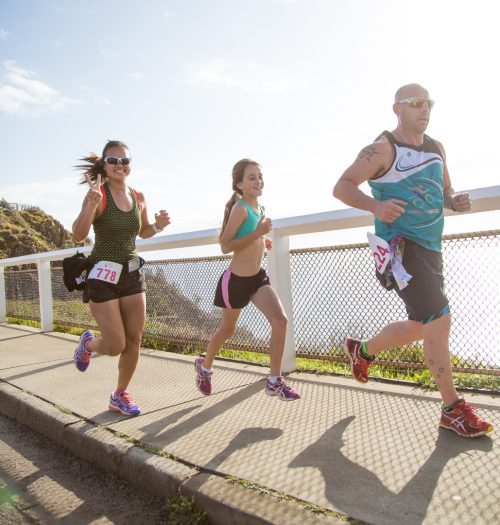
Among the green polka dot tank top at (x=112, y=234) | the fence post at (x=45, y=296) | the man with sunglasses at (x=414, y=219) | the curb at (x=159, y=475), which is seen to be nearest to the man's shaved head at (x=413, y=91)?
the man with sunglasses at (x=414, y=219)

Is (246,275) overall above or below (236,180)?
below

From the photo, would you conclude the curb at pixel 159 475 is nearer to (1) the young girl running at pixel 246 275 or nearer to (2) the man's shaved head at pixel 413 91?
(1) the young girl running at pixel 246 275

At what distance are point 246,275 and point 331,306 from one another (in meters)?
1.13

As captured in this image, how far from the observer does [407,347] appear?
4.48 meters

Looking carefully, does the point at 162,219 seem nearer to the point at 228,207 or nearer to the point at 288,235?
the point at 228,207

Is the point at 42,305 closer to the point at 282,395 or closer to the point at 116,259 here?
the point at 116,259

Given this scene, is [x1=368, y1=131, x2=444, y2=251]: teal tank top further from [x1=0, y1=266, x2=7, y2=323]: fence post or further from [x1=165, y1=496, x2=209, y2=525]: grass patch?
[x1=0, y1=266, x2=7, y2=323]: fence post

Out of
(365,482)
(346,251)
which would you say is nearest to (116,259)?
(346,251)

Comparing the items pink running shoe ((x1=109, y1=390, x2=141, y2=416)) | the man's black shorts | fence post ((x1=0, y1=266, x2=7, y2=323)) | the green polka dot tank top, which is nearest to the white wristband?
the green polka dot tank top

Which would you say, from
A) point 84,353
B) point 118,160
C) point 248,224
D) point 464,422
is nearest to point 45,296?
point 84,353

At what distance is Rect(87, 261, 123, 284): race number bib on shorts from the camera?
3.80 m

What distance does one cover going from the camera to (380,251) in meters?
3.14

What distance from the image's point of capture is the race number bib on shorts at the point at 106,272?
12.5 ft

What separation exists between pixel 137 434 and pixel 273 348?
114 centimetres
